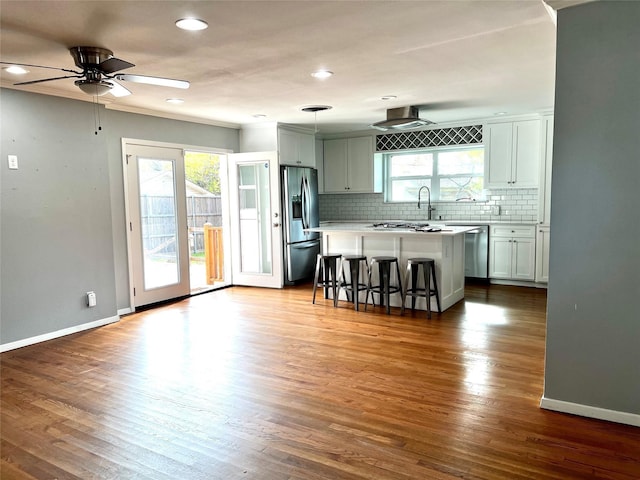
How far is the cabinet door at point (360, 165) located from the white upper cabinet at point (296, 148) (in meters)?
0.74

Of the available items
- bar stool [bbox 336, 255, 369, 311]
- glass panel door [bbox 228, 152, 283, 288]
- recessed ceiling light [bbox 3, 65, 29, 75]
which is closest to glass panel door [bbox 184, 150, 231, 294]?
glass panel door [bbox 228, 152, 283, 288]

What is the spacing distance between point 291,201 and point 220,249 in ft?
4.89

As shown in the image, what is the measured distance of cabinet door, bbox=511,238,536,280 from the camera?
6191mm

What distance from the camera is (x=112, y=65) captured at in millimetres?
2930

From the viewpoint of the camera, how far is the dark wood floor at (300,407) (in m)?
2.20

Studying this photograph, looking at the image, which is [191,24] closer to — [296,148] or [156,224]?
[156,224]

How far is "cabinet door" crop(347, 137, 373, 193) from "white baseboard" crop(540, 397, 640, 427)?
5.32m

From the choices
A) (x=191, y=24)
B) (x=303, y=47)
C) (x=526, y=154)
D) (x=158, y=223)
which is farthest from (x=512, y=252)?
(x=191, y=24)

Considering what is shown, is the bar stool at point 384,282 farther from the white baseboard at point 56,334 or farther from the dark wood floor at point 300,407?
the white baseboard at point 56,334

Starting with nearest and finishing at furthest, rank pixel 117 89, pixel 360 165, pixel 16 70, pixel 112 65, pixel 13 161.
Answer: pixel 112 65, pixel 117 89, pixel 16 70, pixel 13 161, pixel 360 165

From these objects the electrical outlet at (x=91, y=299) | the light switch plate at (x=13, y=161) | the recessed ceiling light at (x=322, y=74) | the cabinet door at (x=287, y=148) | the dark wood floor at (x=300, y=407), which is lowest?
the dark wood floor at (x=300, y=407)

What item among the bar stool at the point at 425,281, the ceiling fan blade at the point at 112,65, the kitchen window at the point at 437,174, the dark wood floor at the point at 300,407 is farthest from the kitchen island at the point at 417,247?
the ceiling fan blade at the point at 112,65

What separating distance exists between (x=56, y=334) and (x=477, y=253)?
546cm

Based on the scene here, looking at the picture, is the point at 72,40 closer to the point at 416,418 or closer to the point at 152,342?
the point at 152,342
